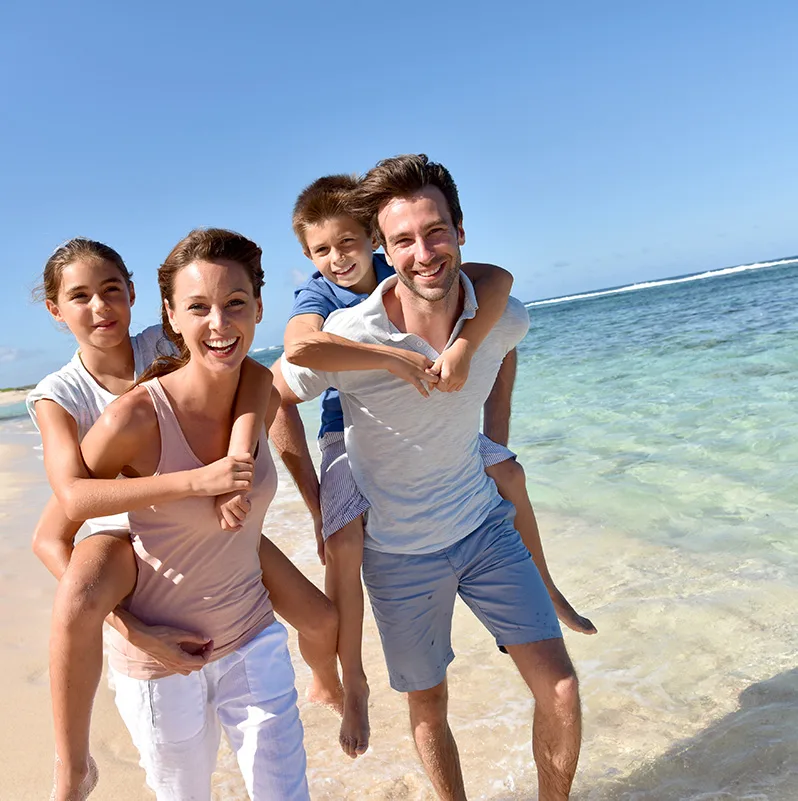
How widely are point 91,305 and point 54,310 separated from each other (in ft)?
0.77

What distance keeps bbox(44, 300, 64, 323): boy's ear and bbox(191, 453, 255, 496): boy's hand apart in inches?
45.3

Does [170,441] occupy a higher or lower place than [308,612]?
higher

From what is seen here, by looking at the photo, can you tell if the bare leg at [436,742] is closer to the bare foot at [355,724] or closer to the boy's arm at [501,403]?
the bare foot at [355,724]

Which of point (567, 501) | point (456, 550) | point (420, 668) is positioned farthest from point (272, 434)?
point (567, 501)

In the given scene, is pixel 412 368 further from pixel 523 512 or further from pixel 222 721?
pixel 222 721

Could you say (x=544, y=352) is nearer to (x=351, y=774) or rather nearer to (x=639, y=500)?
(x=639, y=500)

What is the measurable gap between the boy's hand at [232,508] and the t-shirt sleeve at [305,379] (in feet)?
2.50

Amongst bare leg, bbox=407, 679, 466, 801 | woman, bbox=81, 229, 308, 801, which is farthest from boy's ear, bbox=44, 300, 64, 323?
bare leg, bbox=407, 679, 466, 801

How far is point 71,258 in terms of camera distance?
3055 millimetres

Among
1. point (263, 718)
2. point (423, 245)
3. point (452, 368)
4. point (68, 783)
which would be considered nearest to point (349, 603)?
point (263, 718)

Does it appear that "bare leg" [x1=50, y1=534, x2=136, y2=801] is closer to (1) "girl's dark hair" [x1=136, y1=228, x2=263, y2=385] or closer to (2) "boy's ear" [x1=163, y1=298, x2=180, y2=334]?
(1) "girl's dark hair" [x1=136, y1=228, x2=263, y2=385]

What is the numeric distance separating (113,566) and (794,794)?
2922 mm

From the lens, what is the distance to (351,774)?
381 cm

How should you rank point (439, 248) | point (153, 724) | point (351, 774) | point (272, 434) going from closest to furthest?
point (153, 724)
point (439, 248)
point (272, 434)
point (351, 774)
